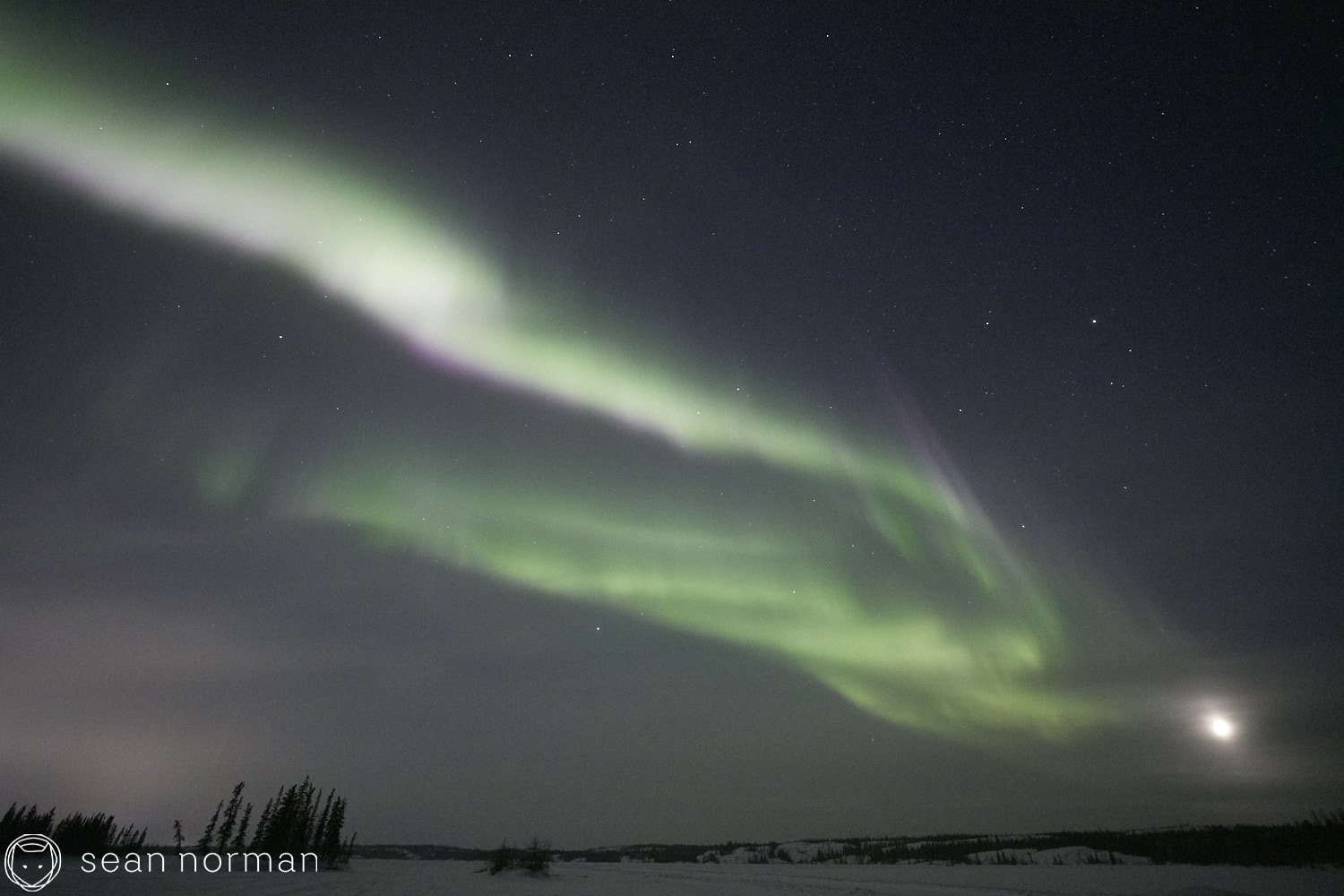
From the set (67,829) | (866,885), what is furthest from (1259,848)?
(67,829)

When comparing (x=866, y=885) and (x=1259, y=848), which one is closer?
(x=866, y=885)

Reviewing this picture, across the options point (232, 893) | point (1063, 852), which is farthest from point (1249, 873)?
point (232, 893)

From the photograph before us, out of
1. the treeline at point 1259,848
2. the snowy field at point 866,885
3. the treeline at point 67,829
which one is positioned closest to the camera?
the snowy field at point 866,885

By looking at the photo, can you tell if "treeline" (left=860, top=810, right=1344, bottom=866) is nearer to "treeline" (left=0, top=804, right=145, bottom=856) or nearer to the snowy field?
the snowy field

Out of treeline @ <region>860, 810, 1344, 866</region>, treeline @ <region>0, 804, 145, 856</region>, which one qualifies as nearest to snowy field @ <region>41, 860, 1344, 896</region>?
treeline @ <region>860, 810, 1344, 866</region>

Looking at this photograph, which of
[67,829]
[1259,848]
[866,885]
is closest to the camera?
[866,885]

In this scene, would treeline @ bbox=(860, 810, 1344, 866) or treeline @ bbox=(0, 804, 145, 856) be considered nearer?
treeline @ bbox=(860, 810, 1344, 866)

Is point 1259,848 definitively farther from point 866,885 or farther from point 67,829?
point 67,829

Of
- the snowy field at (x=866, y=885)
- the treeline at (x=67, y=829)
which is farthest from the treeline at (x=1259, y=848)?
the treeline at (x=67, y=829)

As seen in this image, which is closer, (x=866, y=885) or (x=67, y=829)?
(x=866, y=885)

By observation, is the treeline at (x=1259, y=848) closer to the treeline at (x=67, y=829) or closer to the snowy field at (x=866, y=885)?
the snowy field at (x=866, y=885)

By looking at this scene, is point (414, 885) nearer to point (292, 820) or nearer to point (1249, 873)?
point (1249, 873)

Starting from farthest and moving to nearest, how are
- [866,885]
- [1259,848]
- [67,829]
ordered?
[67,829]
[1259,848]
[866,885]

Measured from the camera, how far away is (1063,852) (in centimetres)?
5625
